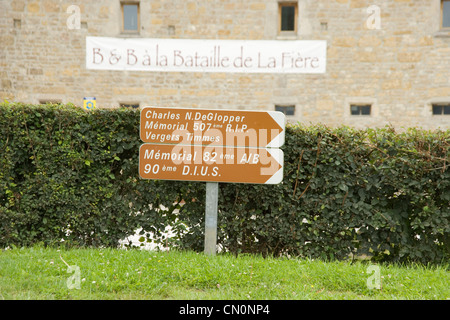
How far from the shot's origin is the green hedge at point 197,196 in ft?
14.8

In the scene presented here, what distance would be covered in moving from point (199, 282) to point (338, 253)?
184 cm

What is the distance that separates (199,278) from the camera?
3.66 meters

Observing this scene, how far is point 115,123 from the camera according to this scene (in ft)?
15.5

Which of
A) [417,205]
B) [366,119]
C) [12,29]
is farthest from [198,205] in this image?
[12,29]

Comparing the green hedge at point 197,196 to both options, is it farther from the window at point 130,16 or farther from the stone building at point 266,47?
the window at point 130,16

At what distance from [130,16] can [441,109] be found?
374 inches

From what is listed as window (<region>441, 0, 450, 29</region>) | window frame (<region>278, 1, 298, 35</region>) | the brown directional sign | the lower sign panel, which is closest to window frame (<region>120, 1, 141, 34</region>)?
window frame (<region>278, 1, 298, 35</region>)

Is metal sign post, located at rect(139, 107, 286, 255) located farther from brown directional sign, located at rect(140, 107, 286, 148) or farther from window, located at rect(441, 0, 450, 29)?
window, located at rect(441, 0, 450, 29)

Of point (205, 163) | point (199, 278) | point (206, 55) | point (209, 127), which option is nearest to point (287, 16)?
point (206, 55)

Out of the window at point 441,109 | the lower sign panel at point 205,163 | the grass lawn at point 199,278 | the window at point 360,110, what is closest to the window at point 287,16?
the window at point 360,110

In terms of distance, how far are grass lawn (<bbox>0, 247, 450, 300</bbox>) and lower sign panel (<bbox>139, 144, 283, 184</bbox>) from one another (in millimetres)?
900

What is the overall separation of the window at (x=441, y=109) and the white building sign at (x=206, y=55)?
3.42 meters

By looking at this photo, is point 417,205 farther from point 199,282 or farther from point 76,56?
point 76,56

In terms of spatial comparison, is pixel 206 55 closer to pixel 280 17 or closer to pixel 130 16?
pixel 280 17
